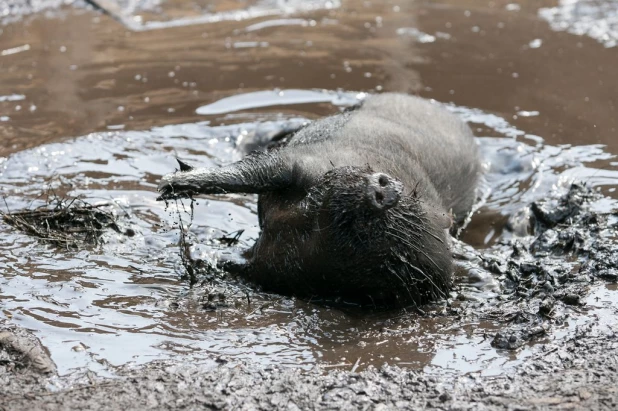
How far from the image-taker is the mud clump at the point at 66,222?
5.41 meters

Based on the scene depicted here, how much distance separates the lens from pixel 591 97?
27.1ft

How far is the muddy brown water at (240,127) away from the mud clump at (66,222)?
0.08 m

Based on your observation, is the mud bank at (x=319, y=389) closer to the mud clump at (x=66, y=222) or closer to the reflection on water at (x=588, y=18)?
the mud clump at (x=66, y=222)

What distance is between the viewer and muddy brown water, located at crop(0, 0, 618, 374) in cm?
447

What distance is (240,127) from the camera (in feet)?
25.1

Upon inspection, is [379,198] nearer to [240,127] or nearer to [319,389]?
[319,389]

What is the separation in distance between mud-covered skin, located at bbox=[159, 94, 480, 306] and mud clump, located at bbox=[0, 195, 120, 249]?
0.82 m

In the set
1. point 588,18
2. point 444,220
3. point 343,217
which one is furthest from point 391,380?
point 588,18

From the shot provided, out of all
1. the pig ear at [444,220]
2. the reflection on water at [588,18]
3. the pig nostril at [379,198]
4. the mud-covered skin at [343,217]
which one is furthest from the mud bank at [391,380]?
the reflection on water at [588,18]

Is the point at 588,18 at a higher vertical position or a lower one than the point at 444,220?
higher

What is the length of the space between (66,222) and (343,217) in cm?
207

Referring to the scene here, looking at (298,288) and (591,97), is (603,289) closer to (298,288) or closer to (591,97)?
(298,288)

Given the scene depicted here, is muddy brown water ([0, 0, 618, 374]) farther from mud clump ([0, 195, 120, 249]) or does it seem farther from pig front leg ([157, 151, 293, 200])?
pig front leg ([157, 151, 293, 200])

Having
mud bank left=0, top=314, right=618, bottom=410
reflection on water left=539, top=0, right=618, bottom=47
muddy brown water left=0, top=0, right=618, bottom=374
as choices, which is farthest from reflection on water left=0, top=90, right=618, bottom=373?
reflection on water left=539, top=0, right=618, bottom=47
